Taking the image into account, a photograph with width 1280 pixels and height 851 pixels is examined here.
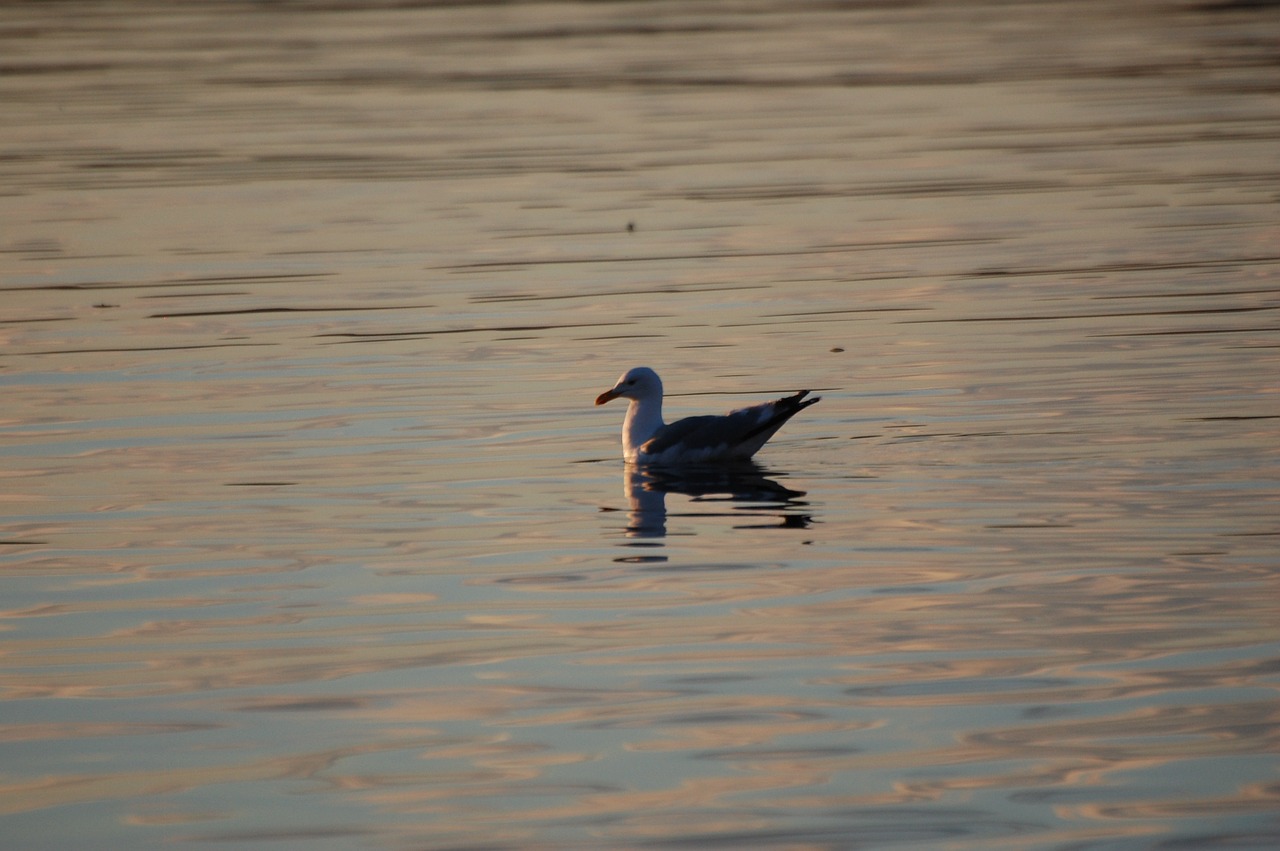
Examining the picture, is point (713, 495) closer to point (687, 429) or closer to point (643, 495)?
point (643, 495)

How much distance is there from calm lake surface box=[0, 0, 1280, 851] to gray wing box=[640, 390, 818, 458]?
25 cm

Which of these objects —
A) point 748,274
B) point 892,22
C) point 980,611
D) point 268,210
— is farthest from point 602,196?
point 892,22

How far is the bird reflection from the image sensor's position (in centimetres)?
1234

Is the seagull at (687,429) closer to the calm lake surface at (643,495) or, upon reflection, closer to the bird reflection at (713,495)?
the bird reflection at (713,495)

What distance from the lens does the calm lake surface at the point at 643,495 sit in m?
7.82

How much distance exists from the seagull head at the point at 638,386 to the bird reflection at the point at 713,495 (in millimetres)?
701

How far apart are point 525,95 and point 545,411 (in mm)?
26053

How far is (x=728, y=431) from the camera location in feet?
46.1

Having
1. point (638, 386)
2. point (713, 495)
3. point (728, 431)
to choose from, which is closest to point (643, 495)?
point (713, 495)

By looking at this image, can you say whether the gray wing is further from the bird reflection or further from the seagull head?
the seagull head

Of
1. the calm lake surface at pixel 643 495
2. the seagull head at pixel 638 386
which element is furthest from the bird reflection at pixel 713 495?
the seagull head at pixel 638 386

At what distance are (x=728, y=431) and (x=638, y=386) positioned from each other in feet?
3.61

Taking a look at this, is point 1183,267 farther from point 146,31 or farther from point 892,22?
point 146,31

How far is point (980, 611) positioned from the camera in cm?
988
